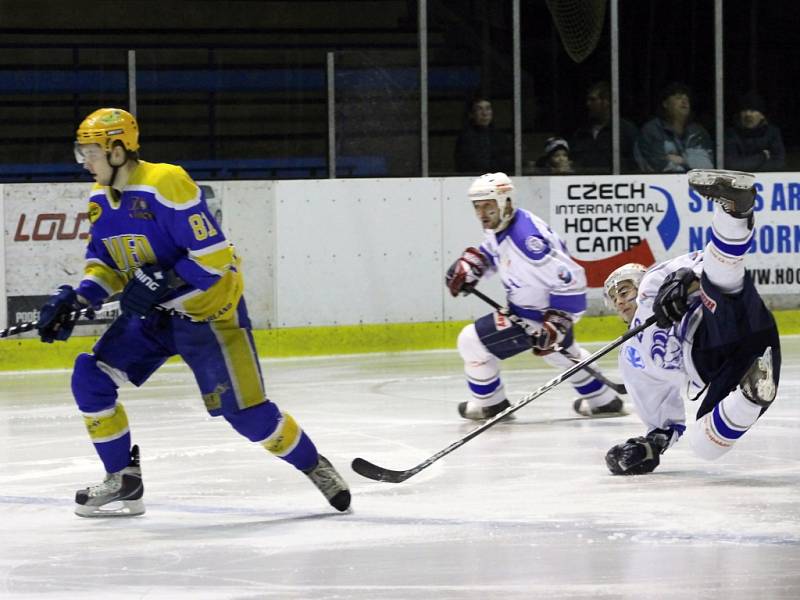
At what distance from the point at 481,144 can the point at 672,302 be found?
535 cm

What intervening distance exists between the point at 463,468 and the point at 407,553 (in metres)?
1.47

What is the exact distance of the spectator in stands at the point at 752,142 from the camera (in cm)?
1077

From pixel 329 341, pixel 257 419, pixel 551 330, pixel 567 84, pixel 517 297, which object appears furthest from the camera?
pixel 567 84

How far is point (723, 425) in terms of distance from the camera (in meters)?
5.17

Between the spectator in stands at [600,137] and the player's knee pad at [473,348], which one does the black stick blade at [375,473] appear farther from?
the spectator in stands at [600,137]

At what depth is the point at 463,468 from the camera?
574cm

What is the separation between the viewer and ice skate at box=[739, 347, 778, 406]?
5.01 meters

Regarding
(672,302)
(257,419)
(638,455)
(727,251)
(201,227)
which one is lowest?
(638,455)

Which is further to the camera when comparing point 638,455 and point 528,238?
point 528,238

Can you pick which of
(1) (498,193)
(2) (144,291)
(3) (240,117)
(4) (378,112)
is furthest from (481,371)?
(3) (240,117)

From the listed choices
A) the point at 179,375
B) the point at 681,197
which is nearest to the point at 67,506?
the point at 179,375

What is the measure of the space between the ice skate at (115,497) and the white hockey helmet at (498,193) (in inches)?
93.4

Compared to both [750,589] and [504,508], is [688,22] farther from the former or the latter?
[750,589]

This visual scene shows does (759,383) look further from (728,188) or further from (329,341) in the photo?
(329,341)
